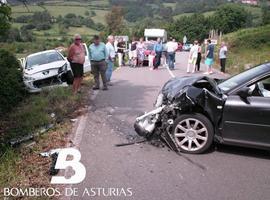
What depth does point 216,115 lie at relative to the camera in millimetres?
6070

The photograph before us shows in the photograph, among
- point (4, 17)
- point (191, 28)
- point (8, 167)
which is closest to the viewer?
point (8, 167)

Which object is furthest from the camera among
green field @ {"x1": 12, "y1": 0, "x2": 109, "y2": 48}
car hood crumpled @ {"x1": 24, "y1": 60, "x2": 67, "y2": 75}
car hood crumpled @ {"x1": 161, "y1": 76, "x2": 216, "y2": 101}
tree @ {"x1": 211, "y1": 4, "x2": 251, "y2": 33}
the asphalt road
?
tree @ {"x1": 211, "y1": 4, "x2": 251, "y2": 33}

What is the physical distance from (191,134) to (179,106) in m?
0.50

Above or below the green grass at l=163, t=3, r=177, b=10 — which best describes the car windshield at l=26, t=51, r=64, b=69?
below

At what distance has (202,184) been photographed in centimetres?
512

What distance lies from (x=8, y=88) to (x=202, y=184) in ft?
26.0

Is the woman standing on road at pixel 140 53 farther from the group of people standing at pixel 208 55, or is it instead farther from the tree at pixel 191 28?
the tree at pixel 191 28

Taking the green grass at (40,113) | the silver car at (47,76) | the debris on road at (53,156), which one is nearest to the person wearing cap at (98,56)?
the silver car at (47,76)

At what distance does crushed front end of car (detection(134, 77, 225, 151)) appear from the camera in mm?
6094

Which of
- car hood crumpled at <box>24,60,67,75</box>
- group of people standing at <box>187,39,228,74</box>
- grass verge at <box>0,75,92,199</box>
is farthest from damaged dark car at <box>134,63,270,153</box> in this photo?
group of people standing at <box>187,39,228,74</box>

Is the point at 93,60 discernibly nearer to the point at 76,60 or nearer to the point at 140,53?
the point at 76,60

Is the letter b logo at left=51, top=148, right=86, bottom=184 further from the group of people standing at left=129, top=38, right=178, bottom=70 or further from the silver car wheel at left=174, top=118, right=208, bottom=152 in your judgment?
the group of people standing at left=129, top=38, right=178, bottom=70

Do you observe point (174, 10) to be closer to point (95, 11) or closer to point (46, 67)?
point (95, 11)

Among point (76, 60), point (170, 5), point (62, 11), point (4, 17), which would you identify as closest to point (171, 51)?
point (76, 60)
